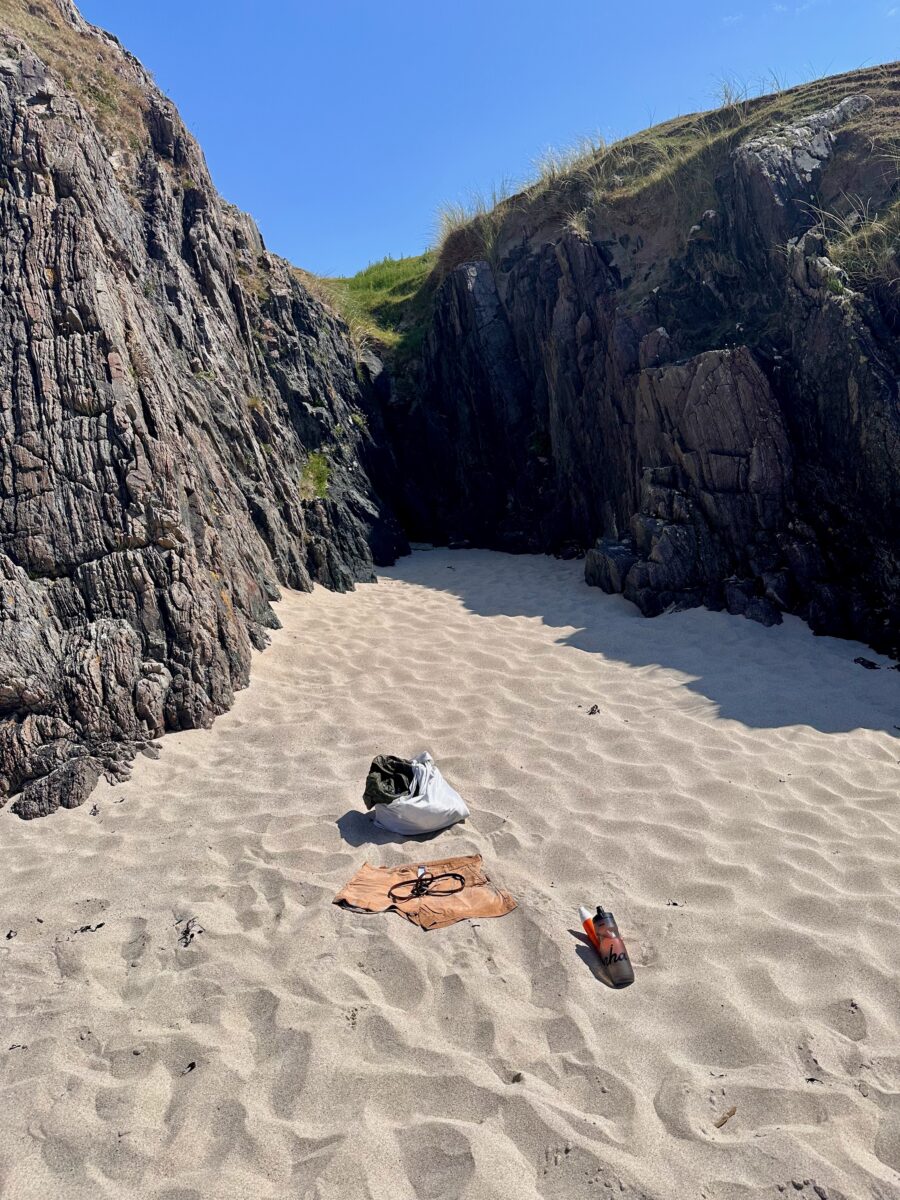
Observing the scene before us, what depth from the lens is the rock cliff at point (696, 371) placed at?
787 cm

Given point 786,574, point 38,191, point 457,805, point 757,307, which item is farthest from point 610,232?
point 457,805

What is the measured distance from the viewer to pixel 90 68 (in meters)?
10.8

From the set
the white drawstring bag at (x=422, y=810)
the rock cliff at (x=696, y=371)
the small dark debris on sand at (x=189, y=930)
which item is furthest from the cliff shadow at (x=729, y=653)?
the small dark debris on sand at (x=189, y=930)

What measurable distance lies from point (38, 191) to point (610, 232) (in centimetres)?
909

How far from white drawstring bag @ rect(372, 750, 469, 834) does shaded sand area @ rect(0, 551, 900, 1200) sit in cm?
12

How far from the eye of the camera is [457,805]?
451cm

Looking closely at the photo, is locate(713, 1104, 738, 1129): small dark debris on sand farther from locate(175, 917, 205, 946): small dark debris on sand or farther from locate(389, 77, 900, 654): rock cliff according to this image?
locate(389, 77, 900, 654): rock cliff

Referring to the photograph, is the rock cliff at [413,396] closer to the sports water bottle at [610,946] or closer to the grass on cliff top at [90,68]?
the grass on cliff top at [90,68]

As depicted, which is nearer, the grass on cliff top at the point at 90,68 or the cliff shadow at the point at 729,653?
the cliff shadow at the point at 729,653

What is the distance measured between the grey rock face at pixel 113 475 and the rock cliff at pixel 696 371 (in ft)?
14.0

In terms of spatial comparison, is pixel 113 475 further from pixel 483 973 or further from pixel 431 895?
pixel 483 973

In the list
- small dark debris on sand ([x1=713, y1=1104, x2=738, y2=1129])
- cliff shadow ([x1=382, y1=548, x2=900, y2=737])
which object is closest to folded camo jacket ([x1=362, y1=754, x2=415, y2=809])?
cliff shadow ([x1=382, y1=548, x2=900, y2=737])

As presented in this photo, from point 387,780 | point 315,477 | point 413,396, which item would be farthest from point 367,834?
point 413,396

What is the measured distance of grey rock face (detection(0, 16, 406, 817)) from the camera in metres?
5.23
